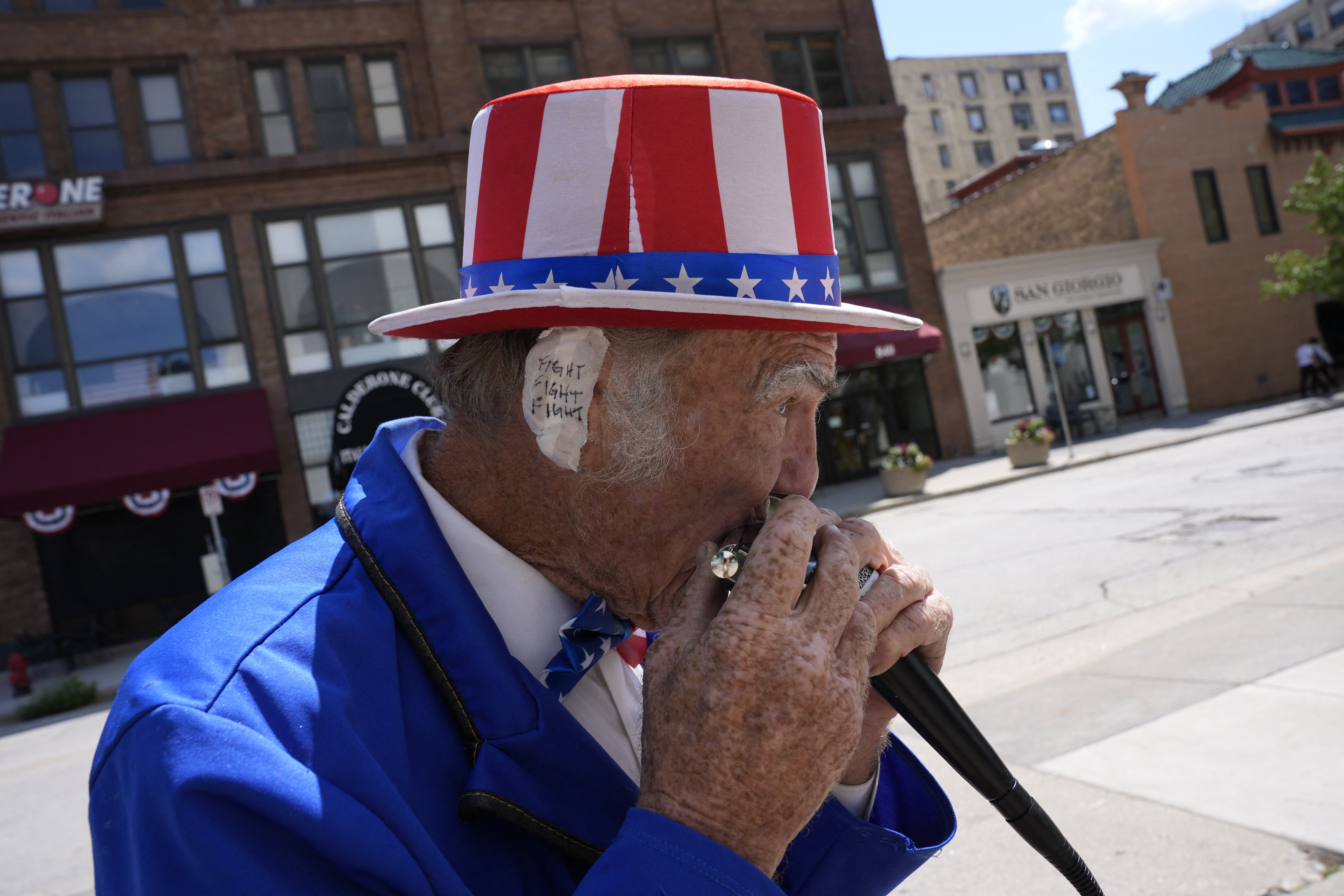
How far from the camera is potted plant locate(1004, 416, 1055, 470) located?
60.5 feet

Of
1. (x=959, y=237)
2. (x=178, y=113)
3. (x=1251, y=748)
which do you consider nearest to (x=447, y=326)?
(x=1251, y=748)

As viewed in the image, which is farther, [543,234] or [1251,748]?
[1251,748]

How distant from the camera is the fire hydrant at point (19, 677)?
13.2 m

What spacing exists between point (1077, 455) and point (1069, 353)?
22.0 feet

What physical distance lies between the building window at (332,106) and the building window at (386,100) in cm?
47

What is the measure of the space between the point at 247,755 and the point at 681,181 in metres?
0.98

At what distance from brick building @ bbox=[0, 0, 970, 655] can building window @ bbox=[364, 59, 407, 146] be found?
43mm

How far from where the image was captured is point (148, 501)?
15.7 m

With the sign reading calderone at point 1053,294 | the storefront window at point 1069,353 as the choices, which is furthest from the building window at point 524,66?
the storefront window at point 1069,353

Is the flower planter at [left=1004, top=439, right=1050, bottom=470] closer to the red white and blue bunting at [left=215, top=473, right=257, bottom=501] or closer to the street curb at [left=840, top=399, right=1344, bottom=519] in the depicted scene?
the street curb at [left=840, top=399, right=1344, bottom=519]

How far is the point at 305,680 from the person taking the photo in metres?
1.07

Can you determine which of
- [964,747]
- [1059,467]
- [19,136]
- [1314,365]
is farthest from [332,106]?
[1314,365]

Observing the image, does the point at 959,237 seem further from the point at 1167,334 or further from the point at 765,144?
the point at 765,144

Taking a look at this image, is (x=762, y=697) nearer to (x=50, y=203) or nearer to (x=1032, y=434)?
(x=1032, y=434)
